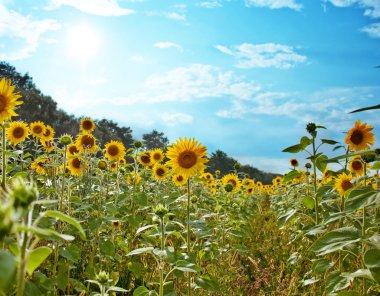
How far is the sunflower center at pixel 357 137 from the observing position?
13.5 feet

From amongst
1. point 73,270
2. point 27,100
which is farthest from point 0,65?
point 73,270

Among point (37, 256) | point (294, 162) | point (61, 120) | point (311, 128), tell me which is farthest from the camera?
point (61, 120)

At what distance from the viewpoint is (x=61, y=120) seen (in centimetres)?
2884

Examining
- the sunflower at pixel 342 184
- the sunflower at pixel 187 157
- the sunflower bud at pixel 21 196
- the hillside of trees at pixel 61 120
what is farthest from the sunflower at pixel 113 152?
the hillside of trees at pixel 61 120

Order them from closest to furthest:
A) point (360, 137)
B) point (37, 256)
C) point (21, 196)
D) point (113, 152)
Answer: point (21, 196) < point (37, 256) < point (360, 137) < point (113, 152)

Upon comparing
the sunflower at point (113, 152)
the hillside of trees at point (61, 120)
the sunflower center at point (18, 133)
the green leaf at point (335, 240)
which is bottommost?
the green leaf at point (335, 240)

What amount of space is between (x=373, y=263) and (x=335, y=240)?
329 mm

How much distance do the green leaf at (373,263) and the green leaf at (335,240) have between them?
19 centimetres

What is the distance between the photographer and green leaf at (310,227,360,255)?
2.05 metres

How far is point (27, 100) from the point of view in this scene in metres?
26.3

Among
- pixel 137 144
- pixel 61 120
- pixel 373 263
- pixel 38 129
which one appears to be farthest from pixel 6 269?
pixel 61 120

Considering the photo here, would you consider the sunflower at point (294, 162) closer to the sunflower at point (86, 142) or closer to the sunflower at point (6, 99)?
the sunflower at point (86, 142)

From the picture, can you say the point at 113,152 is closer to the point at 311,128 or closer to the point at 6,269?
the point at 311,128

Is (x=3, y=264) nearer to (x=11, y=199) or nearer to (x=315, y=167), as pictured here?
(x=11, y=199)
